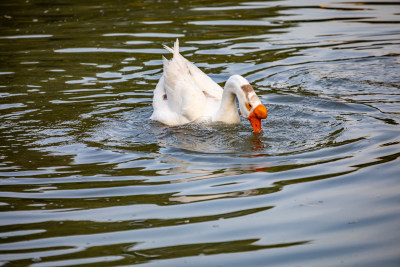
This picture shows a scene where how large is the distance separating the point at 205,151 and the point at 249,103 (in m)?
1.05

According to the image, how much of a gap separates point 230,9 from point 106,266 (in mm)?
11759

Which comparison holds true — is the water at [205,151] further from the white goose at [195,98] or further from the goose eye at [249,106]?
the goose eye at [249,106]

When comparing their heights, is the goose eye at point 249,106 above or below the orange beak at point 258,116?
above

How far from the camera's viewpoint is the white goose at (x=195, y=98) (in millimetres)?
7641

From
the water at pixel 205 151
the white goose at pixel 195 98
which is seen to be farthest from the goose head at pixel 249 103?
the water at pixel 205 151

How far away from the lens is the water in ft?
15.3

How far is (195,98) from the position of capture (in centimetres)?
841

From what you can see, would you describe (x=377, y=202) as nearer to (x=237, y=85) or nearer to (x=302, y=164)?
(x=302, y=164)

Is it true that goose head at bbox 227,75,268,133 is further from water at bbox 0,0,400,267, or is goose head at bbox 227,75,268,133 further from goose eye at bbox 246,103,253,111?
water at bbox 0,0,400,267

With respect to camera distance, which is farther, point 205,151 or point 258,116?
point 258,116

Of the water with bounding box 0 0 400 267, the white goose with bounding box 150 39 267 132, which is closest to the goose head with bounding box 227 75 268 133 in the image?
the white goose with bounding box 150 39 267 132

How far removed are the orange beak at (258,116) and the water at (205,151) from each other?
0.40 ft

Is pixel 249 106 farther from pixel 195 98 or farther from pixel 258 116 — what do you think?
pixel 195 98

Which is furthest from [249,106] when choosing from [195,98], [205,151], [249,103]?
[195,98]
